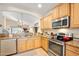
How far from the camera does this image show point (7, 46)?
378 cm

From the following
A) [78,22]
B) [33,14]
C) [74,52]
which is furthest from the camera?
[33,14]

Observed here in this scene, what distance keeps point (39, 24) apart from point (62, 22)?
2.10 feet

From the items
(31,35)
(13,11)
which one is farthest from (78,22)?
(13,11)

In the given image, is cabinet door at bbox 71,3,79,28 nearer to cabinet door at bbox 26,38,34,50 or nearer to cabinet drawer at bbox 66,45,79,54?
cabinet drawer at bbox 66,45,79,54

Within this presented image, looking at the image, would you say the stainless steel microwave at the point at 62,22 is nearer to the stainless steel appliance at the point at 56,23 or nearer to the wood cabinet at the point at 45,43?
the stainless steel appliance at the point at 56,23

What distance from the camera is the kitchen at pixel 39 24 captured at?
2.72 meters

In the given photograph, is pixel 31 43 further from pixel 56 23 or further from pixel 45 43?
pixel 56 23

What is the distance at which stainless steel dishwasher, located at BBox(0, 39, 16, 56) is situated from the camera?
11.3 feet

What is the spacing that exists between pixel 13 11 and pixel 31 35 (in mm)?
825

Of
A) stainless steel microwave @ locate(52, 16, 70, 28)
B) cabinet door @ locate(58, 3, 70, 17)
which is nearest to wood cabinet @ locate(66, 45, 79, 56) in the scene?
stainless steel microwave @ locate(52, 16, 70, 28)

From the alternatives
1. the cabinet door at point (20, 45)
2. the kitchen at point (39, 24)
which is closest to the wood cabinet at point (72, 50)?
the kitchen at point (39, 24)

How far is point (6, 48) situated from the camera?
146 inches

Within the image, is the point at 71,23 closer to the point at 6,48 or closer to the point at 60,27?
the point at 60,27

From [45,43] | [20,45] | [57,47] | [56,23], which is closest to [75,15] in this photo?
[56,23]
